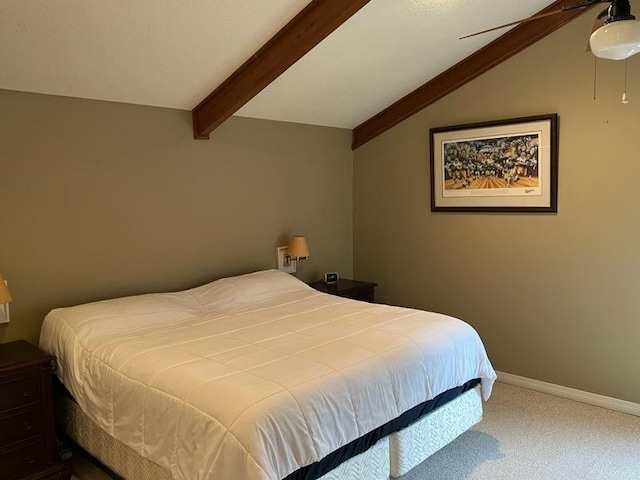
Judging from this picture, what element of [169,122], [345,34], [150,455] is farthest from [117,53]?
[150,455]

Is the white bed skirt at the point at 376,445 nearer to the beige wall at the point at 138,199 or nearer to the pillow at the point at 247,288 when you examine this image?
the beige wall at the point at 138,199

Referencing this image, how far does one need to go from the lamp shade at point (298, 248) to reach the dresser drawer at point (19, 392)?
6.59 ft

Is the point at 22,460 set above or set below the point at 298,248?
below

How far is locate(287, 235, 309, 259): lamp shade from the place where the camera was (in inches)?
156

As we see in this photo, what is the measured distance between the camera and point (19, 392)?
2.38 m

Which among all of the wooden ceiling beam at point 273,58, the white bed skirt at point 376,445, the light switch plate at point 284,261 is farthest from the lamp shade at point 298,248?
the white bed skirt at point 376,445

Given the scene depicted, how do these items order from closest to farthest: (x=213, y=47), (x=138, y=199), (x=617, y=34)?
(x=617, y=34), (x=213, y=47), (x=138, y=199)

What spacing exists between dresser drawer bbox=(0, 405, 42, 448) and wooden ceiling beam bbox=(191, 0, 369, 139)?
1.97 m

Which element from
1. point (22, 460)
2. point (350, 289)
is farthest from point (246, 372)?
point (350, 289)

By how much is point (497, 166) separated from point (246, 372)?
8.28 ft

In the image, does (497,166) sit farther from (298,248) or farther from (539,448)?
(539,448)

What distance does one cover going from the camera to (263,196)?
3.97 m

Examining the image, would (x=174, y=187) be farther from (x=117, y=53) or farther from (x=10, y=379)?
(x=10, y=379)

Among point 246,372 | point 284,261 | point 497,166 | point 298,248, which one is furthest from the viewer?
point 284,261
